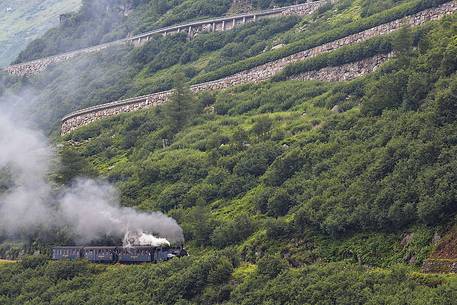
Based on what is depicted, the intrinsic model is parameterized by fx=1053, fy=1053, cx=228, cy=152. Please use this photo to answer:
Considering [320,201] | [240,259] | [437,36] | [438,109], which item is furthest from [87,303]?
[437,36]

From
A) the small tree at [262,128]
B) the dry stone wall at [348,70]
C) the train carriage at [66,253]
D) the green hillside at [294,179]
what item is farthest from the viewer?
the dry stone wall at [348,70]

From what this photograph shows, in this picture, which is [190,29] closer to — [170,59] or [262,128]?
[170,59]

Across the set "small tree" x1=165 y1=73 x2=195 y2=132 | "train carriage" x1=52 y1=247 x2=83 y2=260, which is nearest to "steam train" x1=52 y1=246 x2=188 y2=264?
"train carriage" x1=52 y1=247 x2=83 y2=260

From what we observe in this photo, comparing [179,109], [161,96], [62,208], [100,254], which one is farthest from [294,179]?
[161,96]

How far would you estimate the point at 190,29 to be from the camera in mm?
141625

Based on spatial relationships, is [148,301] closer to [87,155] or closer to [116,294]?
[116,294]

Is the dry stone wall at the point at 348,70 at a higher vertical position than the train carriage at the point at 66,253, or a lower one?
higher

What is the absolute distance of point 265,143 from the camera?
8988cm

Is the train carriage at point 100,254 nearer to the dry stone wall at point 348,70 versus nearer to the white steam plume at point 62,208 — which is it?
the white steam plume at point 62,208

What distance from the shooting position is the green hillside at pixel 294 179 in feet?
203

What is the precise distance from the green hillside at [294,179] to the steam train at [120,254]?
4.41 feet

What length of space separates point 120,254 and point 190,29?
67759 mm

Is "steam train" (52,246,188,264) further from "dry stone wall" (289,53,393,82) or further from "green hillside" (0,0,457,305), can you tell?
"dry stone wall" (289,53,393,82)

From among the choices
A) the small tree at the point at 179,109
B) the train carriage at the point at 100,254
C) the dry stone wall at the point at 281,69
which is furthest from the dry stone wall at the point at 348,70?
the train carriage at the point at 100,254
